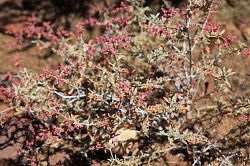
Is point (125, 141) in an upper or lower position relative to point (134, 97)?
lower

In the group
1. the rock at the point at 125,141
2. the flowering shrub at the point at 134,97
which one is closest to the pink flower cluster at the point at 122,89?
the flowering shrub at the point at 134,97

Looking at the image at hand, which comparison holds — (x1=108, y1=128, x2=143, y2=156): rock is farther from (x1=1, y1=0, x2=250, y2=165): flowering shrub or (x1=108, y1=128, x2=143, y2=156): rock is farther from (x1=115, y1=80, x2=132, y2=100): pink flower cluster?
(x1=115, y1=80, x2=132, y2=100): pink flower cluster

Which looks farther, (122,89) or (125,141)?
(125,141)

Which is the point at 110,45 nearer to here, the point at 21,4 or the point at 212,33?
the point at 212,33

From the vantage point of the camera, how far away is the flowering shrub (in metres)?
3.94

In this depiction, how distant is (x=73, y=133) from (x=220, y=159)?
1.83 metres

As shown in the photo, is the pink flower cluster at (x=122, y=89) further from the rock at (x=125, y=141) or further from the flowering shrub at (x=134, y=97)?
the rock at (x=125, y=141)

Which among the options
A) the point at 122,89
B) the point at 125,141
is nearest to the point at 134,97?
the point at 122,89

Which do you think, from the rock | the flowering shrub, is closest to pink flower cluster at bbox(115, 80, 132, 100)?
the flowering shrub

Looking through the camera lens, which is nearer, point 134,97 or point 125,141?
point 134,97

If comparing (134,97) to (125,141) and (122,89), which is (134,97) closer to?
(122,89)

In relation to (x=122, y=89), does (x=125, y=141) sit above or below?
below

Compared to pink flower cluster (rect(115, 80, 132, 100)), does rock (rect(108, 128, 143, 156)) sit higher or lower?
lower

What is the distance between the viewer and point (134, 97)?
3854 mm
